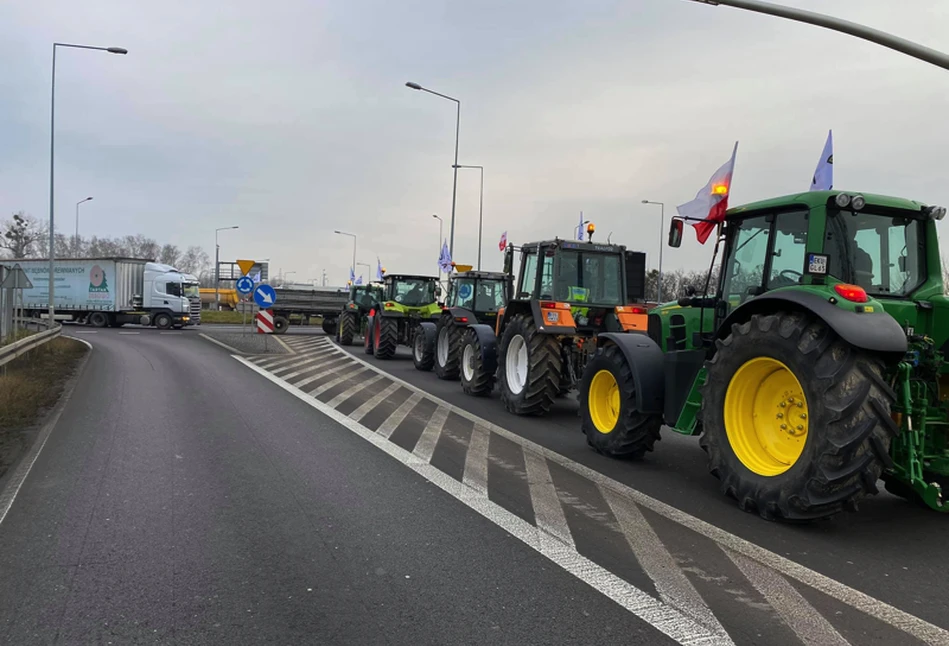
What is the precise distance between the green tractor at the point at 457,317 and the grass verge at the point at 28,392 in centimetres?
733

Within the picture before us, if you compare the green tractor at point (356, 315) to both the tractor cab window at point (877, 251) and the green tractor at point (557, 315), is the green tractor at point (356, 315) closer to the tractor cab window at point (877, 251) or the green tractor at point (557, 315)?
the green tractor at point (557, 315)

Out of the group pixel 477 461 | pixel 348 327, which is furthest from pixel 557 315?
pixel 348 327

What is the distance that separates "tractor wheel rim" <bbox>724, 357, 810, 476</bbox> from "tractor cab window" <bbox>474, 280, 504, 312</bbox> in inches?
416

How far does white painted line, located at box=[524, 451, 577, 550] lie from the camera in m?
4.80

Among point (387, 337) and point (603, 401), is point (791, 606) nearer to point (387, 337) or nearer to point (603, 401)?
point (603, 401)

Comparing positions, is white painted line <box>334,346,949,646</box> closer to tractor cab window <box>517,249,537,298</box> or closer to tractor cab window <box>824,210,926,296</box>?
tractor cab window <box>824,210,926,296</box>

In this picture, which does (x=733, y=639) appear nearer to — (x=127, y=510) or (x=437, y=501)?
(x=437, y=501)

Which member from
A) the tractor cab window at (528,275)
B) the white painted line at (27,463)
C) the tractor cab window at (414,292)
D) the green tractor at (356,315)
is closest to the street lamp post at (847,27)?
the tractor cab window at (528,275)

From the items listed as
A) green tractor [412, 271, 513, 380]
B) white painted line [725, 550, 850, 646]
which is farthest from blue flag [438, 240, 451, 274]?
white painted line [725, 550, 850, 646]

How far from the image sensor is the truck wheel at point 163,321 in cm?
3338

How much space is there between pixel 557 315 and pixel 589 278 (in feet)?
4.00

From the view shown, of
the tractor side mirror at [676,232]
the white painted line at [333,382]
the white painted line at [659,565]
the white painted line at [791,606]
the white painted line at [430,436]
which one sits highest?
the tractor side mirror at [676,232]

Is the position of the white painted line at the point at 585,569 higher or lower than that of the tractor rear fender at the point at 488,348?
lower

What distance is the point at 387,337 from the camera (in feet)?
64.5
